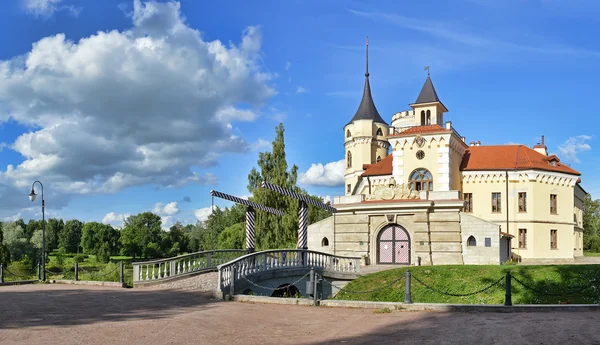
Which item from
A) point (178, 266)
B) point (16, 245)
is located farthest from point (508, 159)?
point (16, 245)

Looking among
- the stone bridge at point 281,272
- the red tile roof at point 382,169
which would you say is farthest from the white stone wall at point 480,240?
the red tile roof at point 382,169

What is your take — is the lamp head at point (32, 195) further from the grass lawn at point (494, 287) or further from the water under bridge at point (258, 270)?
the grass lawn at point (494, 287)

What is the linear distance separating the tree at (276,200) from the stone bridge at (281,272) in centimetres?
1375

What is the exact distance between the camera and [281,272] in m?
24.8

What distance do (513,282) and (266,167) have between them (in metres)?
28.2

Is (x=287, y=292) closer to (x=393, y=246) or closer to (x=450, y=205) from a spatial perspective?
(x=393, y=246)

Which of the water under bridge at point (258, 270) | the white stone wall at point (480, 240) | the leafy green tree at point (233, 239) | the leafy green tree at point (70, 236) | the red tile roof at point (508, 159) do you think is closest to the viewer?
the water under bridge at point (258, 270)

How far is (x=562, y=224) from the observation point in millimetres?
42312

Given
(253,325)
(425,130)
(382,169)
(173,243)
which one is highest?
(425,130)

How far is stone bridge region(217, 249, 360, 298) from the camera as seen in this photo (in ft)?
64.6

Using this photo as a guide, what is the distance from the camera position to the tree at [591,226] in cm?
6656

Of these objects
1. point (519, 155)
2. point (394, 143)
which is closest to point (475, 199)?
point (519, 155)

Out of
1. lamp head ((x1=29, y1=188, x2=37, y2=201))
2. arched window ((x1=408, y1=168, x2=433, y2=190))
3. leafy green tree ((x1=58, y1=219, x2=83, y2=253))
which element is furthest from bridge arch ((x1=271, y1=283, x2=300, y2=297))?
leafy green tree ((x1=58, y1=219, x2=83, y2=253))

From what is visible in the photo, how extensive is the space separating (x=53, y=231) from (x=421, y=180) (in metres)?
82.7
